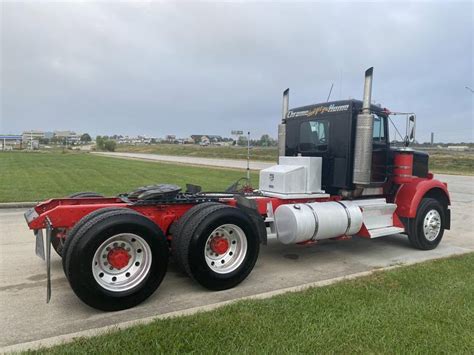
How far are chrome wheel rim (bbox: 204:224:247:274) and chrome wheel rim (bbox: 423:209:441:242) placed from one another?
3926mm

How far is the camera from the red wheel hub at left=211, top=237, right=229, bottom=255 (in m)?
4.88

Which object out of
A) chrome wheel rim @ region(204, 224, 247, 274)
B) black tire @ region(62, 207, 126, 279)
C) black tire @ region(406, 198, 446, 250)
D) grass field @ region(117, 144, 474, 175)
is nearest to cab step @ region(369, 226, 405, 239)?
black tire @ region(406, 198, 446, 250)

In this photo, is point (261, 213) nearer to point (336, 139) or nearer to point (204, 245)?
point (204, 245)

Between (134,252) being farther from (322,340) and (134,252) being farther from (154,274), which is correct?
(322,340)

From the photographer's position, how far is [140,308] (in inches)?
166

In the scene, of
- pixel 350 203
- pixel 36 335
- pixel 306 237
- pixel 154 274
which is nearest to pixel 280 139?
pixel 350 203

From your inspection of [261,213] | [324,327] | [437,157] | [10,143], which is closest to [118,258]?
[324,327]

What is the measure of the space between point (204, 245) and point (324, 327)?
5.50 ft

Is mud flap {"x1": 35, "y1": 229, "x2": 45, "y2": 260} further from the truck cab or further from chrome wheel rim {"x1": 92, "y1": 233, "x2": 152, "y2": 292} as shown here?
the truck cab

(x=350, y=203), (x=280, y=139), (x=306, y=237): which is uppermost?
(x=280, y=139)

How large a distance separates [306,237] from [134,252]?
265 centimetres

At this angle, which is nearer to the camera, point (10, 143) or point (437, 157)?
point (437, 157)

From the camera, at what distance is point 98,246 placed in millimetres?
3963

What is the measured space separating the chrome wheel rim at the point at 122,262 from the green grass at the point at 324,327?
77cm
